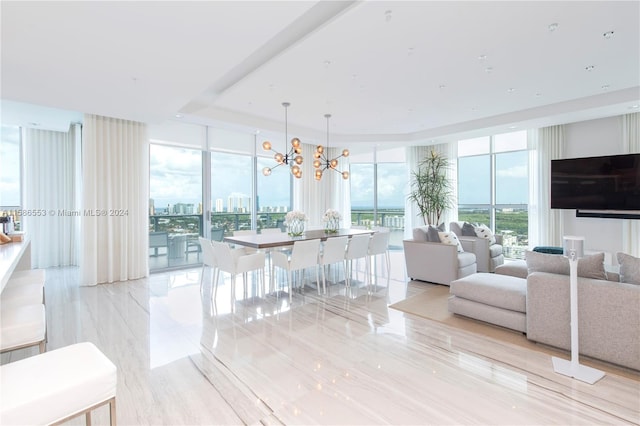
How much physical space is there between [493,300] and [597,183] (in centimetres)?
429

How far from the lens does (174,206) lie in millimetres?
6176

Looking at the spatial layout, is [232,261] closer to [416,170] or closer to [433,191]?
[433,191]

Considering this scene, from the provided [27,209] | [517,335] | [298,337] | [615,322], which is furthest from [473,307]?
[27,209]

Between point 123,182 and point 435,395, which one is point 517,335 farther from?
point 123,182

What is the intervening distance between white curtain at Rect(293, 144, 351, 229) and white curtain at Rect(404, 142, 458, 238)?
1.69 m

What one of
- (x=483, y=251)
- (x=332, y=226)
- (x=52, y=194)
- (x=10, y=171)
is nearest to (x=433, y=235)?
(x=483, y=251)

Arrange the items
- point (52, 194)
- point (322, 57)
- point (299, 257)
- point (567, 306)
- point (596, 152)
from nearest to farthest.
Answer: point (567, 306) < point (322, 57) < point (299, 257) < point (596, 152) < point (52, 194)

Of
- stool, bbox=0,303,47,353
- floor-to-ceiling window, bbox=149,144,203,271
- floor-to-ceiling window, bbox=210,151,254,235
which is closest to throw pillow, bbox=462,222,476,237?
floor-to-ceiling window, bbox=210,151,254,235

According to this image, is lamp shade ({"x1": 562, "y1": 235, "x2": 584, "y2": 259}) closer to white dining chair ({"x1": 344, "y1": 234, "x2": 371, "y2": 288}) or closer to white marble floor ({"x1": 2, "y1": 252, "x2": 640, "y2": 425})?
white marble floor ({"x1": 2, "y1": 252, "x2": 640, "y2": 425})

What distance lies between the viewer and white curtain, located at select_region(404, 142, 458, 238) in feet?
26.4

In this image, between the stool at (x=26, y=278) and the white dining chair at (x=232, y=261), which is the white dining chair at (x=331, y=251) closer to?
the white dining chair at (x=232, y=261)

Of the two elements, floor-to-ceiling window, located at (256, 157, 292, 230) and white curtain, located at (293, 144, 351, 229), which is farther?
white curtain, located at (293, 144, 351, 229)

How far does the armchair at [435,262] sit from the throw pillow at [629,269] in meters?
2.14

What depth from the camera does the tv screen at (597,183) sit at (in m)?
5.27
